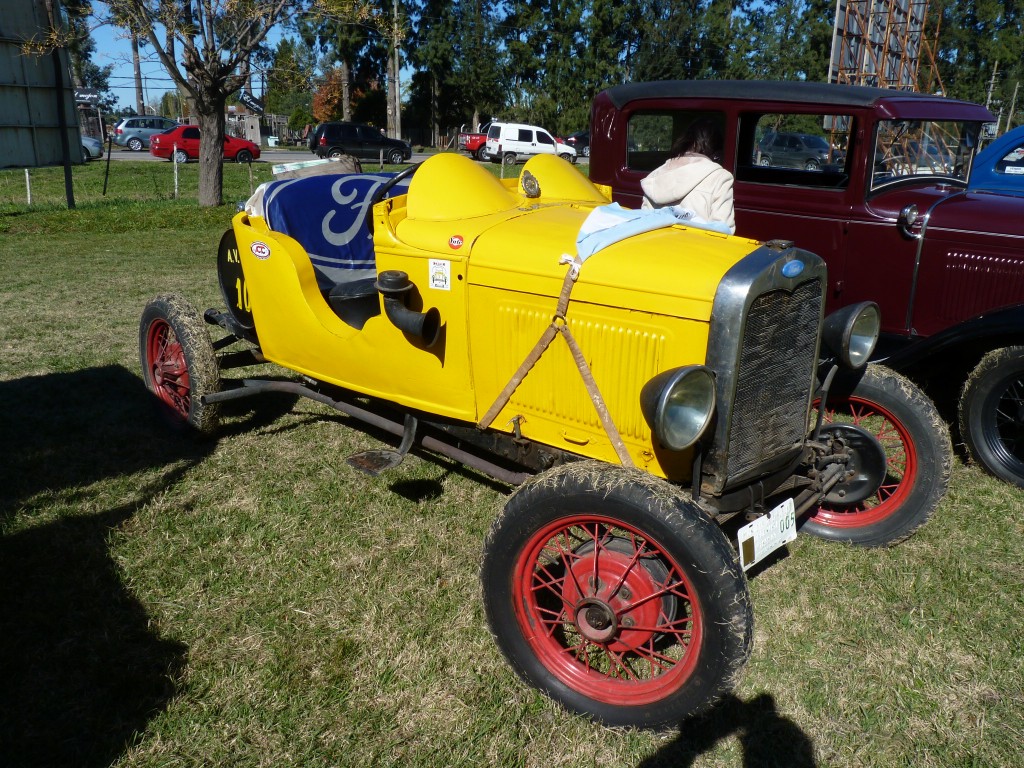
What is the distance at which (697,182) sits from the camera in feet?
12.7

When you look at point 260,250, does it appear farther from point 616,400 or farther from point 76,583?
point 616,400

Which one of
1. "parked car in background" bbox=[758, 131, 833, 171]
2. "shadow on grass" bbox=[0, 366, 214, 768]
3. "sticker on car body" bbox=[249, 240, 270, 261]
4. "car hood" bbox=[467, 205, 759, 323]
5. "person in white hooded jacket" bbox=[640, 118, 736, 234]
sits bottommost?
"shadow on grass" bbox=[0, 366, 214, 768]

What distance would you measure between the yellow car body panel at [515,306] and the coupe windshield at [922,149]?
90.1 inches

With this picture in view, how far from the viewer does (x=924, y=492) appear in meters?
3.32

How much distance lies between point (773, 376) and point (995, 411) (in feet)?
7.10

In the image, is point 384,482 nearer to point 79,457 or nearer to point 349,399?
point 349,399

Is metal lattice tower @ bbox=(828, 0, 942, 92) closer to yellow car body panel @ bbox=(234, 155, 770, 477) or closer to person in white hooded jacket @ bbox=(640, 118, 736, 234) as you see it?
person in white hooded jacket @ bbox=(640, 118, 736, 234)

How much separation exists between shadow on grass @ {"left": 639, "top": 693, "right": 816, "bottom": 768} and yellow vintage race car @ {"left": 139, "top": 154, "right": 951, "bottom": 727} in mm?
118

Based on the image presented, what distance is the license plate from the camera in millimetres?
2484

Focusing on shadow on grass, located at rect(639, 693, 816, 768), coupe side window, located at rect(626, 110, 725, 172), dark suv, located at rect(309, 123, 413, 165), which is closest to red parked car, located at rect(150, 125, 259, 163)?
dark suv, located at rect(309, 123, 413, 165)

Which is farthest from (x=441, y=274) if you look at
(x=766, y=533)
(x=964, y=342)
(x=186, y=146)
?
(x=186, y=146)

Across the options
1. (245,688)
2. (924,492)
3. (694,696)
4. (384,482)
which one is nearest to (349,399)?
(384,482)

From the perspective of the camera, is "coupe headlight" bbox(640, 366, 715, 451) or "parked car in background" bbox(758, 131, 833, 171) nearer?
"coupe headlight" bbox(640, 366, 715, 451)

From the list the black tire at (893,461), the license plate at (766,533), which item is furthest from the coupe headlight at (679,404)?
the black tire at (893,461)
